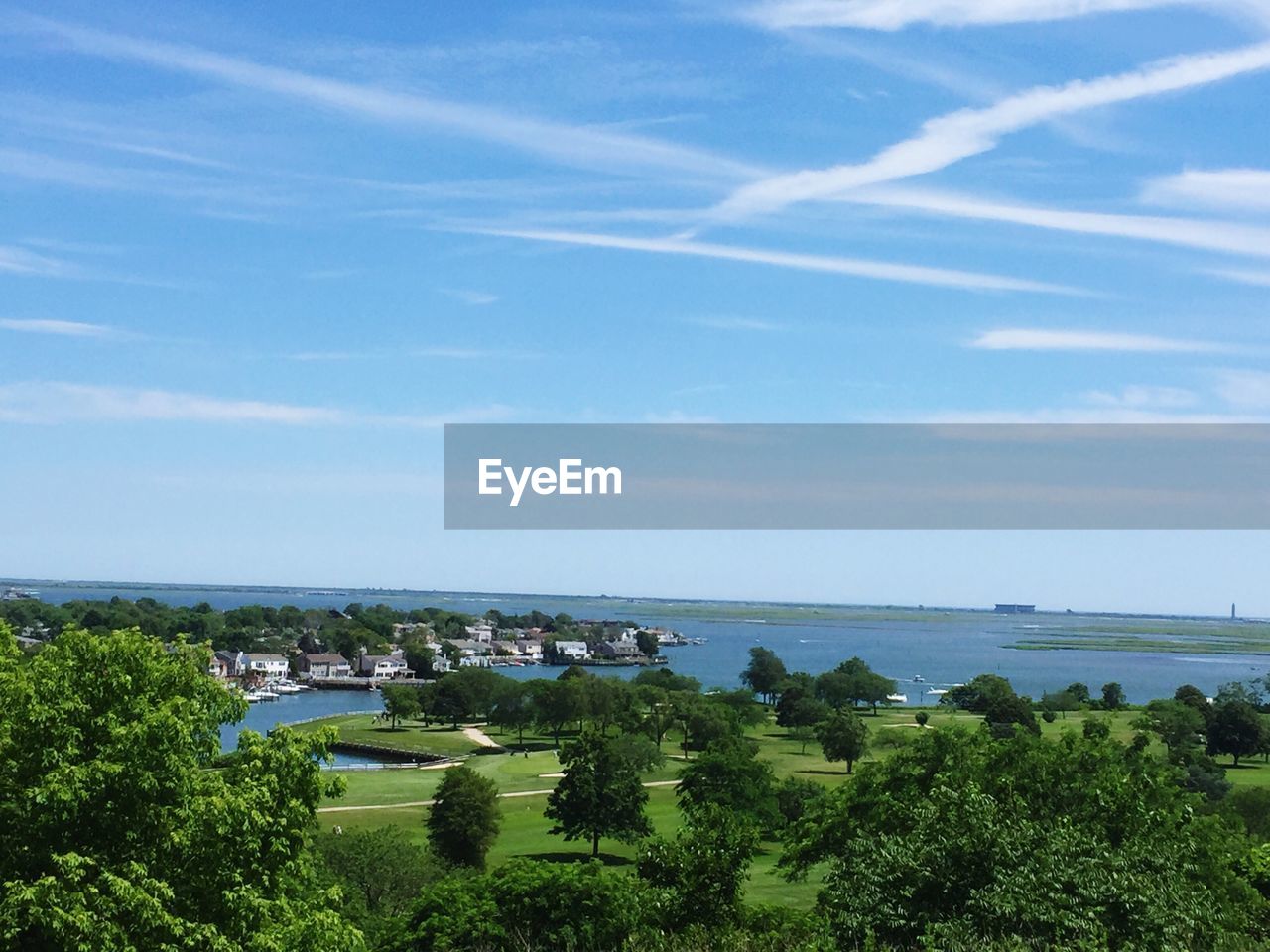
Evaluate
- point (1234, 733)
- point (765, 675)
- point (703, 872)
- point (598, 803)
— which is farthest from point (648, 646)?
point (703, 872)

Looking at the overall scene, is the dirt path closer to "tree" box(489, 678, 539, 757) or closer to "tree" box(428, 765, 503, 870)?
"tree" box(489, 678, 539, 757)

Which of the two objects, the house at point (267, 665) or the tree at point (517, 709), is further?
the house at point (267, 665)

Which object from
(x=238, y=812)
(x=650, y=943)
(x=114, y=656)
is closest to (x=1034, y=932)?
(x=650, y=943)

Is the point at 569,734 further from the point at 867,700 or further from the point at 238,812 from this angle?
the point at 238,812

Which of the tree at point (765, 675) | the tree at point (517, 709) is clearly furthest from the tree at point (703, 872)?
the tree at point (765, 675)

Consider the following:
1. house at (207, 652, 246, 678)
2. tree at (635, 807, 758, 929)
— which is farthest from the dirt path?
tree at (635, 807, 758, 929)

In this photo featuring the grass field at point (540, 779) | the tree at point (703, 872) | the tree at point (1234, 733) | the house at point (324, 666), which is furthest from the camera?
the house at point (324, 666)

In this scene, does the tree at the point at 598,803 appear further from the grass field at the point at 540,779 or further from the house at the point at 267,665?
the house at the point at 267,665

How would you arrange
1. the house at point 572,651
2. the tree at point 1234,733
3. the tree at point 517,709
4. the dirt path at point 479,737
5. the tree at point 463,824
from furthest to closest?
1. the house at point 572,651
2. the tree at point 517,709
3. the dirt path at point 479,737
4. the tree at point 1234,733
5. the tree at point 463,824
